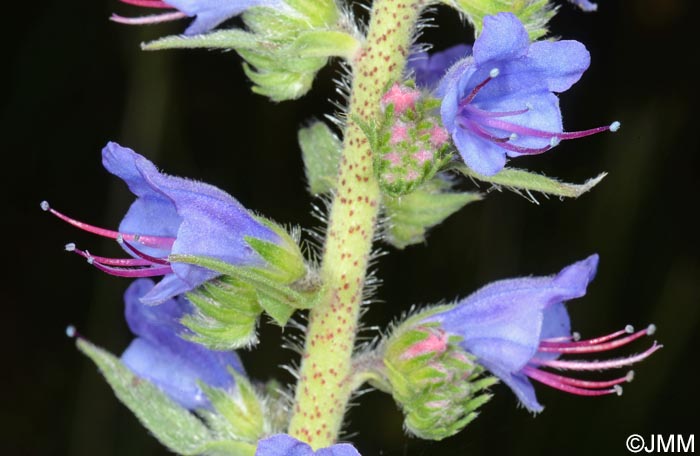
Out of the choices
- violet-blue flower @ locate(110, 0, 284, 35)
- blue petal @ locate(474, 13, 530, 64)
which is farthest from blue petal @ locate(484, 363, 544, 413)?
violet-blue flower @ locate(110, 0, 284, 35)

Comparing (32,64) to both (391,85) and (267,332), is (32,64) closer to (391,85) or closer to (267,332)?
(267,332)

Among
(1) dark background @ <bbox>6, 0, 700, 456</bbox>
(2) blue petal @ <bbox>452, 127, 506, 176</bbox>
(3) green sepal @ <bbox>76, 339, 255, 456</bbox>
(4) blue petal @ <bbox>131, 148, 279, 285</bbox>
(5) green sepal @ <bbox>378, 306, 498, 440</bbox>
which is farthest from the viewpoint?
(1) dark background @ <bbox>6, 0, 700, 456</bbox>

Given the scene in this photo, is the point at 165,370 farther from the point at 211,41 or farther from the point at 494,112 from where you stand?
the point at 494,112

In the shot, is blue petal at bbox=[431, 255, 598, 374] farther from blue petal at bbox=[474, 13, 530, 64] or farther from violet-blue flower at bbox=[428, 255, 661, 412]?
blue petal at bbox=[474, 13, 530, 64]

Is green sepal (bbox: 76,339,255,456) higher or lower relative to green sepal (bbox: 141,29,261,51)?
lower

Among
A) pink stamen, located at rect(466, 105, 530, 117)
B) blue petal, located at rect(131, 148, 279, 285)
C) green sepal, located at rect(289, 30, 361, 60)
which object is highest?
green sepal, located at rect(289, 30, 361, 60)

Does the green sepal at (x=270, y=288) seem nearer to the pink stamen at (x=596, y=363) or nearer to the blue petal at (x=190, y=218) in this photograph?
the blue petal at (x=190, y=218)

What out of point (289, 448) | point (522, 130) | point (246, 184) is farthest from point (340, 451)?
point (246, 184)

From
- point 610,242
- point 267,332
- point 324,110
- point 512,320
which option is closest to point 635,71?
point 610,242
